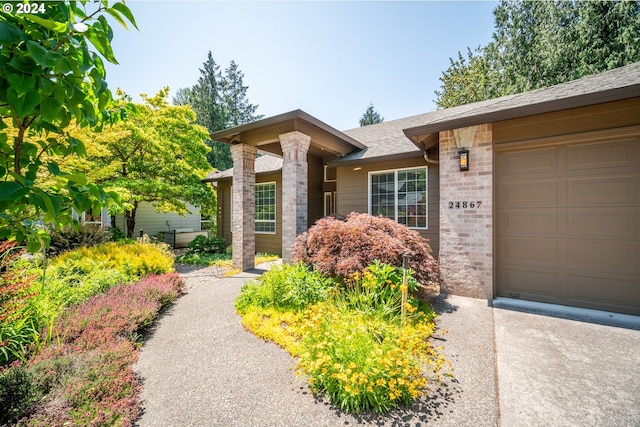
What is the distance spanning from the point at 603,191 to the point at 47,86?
6412 mm

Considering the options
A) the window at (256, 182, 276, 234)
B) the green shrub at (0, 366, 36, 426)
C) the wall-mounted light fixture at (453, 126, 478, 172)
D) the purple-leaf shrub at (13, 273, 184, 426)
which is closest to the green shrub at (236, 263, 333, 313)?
the purple-leaf shrub at (13, 273, 184, 426)

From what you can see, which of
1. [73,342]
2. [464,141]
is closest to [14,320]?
[73,342]

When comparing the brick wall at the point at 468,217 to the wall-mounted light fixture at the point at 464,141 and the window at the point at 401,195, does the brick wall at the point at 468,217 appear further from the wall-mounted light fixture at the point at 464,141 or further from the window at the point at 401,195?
the window at the point at 401,195

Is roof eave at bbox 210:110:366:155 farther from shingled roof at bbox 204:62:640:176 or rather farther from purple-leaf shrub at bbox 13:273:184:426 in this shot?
purple-leaf shrub at bbox 13:273:184:426

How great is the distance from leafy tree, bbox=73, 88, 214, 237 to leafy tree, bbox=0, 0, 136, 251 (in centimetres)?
848

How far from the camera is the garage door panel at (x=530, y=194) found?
452cm

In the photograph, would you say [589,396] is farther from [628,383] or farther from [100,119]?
[100,119]

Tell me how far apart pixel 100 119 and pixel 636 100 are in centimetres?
661

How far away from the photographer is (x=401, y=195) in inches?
297

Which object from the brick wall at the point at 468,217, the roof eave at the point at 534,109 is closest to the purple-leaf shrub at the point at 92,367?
the brick wall at the point at 468,217

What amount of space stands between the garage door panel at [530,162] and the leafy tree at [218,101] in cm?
2460

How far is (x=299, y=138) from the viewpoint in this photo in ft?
22.1

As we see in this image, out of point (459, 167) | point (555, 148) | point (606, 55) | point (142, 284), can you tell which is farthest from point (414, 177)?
point (606, 55)

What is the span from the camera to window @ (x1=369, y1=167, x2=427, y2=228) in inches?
285
